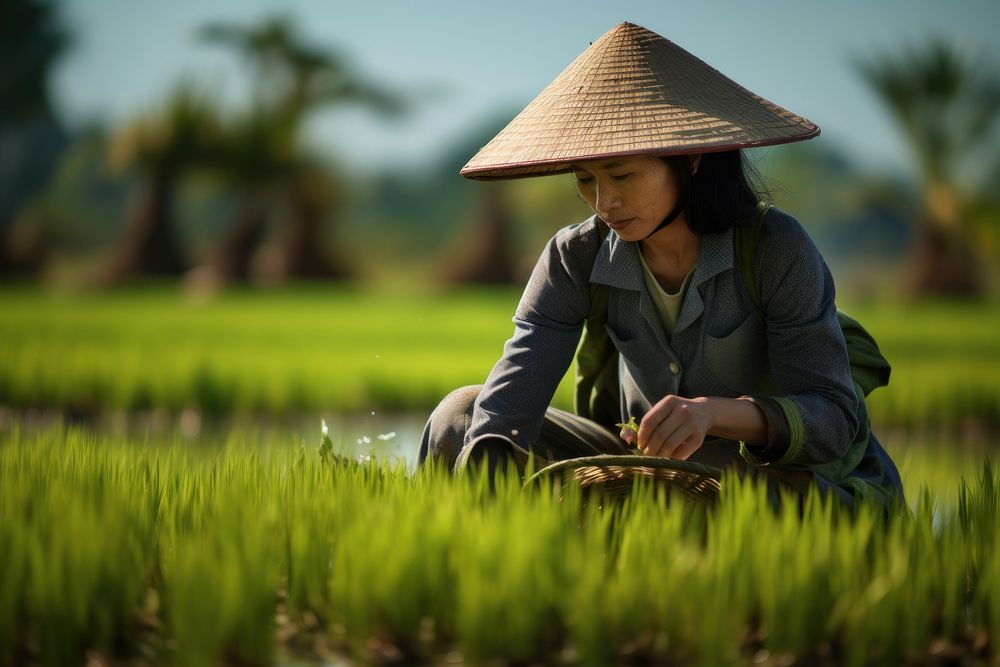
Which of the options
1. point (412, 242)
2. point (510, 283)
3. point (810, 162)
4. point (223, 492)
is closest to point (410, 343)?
point (223, 492)

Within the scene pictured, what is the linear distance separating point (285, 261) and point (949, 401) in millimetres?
14685

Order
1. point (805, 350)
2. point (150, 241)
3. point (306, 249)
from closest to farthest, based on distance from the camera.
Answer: point (805, 350) < point (150, 241) < point (306, 249)

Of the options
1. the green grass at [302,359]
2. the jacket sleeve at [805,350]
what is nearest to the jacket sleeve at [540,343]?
the jacket sleeve at [805,350]

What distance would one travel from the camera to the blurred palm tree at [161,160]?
18.9m

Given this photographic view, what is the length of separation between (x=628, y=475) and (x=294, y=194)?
18.3 metres

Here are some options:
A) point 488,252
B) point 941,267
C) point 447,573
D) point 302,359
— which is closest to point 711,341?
point 447,573

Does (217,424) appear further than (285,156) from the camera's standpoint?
No

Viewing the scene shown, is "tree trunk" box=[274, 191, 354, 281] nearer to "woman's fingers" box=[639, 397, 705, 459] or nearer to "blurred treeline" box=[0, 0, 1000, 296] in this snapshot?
A: "blurred treeline" box=[0, 0, 1000, 296]

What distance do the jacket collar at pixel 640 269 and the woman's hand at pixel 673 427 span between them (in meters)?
0.37

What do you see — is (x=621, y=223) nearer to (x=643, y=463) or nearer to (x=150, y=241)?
(x=643, y=463)

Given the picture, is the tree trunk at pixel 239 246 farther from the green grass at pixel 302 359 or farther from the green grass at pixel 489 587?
the green grass at pixel 489 587

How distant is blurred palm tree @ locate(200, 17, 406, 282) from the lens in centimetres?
1925

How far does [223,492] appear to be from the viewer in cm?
236

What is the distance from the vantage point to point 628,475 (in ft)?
→ 7.30
